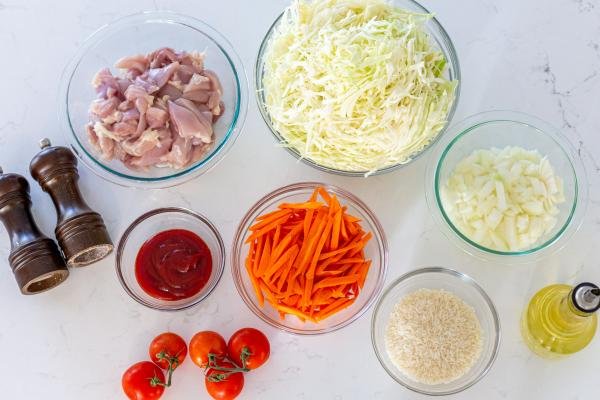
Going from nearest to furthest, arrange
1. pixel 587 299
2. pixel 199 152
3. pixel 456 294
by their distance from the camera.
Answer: pixel 587 299, pixel 199 152, pixel 456 294

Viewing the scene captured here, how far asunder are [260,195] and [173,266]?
0.37 metres

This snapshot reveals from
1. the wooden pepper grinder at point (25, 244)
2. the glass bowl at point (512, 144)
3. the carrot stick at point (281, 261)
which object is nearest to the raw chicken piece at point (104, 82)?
the wooden pepper grinder at point (25, 244)

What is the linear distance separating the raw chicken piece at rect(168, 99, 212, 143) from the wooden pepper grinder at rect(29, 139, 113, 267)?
0.39m

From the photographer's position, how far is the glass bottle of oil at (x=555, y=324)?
1886mm

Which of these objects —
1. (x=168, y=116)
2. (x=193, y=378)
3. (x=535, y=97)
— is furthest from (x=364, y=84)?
(x=193, y=378)

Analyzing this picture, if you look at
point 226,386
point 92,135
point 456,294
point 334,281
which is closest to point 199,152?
point 92,135

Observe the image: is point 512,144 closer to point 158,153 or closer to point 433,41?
point 433,41

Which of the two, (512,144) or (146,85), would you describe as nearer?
(146,85)

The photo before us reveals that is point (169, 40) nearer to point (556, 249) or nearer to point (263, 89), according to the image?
point (263, 89)

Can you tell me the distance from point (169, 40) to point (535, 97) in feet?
4.14

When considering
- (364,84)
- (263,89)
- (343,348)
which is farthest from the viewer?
(343,348)

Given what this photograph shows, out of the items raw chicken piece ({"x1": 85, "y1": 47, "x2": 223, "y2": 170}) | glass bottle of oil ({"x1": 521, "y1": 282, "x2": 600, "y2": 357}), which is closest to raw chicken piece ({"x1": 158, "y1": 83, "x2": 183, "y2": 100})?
raw chicken piece ({"x1": 85, "y1": 47, "x2": 223, "y2": 170})

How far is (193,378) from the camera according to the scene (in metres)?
2.09

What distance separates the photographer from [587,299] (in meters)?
1.75
